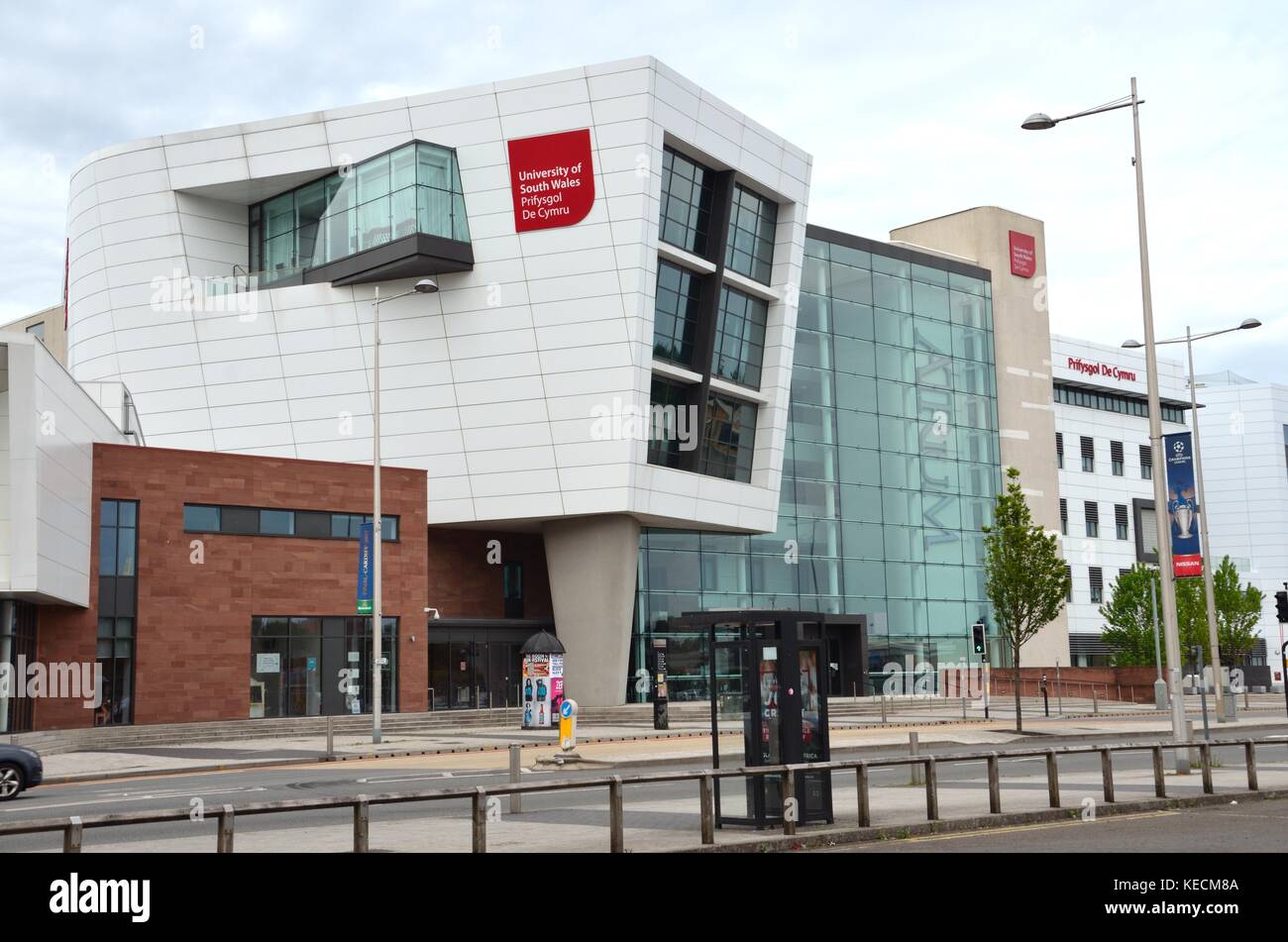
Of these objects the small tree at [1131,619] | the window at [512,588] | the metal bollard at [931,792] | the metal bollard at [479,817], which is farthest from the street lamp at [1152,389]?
the small tree at [1131,619]

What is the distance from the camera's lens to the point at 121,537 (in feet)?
130

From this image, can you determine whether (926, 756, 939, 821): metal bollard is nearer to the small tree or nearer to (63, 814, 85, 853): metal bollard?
(63, 814, 85, 853): metal bollard

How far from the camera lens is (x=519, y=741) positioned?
3409cm

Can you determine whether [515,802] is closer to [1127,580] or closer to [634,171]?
[634,171]

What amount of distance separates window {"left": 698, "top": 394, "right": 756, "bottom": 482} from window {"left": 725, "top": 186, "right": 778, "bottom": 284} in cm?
525

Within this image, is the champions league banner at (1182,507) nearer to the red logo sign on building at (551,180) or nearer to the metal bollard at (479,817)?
the metal bollard at (479,817)

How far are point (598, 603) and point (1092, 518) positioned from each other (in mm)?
44180

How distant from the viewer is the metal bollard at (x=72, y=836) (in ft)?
27.4

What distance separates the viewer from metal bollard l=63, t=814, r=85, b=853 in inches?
329

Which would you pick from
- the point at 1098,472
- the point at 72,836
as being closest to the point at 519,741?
the point at 72,836


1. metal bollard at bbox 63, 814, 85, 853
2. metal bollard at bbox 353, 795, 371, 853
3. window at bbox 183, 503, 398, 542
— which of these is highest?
window at bbox 183, 503, 398, 542

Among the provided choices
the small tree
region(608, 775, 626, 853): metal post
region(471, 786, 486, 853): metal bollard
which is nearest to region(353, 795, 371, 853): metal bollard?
region(471, 786, 486, 853): metal bollard

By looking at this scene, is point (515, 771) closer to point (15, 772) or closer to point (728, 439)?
point (15, 772)
